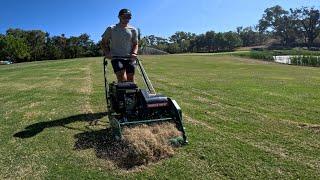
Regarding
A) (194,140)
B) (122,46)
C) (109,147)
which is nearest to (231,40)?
(122,46)

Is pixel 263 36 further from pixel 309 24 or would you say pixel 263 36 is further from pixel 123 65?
pixel 123 65

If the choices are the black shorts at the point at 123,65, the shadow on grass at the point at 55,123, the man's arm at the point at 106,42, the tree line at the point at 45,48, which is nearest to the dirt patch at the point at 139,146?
the shadow on grass at the point at 55,123

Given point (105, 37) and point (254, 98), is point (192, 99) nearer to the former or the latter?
point (254, 98)

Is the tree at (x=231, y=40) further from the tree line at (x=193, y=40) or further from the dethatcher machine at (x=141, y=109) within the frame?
the dethatcher machine at (x=141, y=109)

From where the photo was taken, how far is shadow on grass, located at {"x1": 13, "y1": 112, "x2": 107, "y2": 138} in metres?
8.84

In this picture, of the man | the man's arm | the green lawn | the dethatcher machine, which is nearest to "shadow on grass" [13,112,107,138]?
the green lawn

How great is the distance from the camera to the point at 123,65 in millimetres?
9273

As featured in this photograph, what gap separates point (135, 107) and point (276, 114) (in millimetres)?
3939

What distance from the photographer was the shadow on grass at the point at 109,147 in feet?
22.1

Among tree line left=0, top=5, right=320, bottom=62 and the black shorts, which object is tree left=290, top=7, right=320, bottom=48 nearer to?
tree line left=0, top=5, right=320, bottom=62

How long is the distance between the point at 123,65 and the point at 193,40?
140m

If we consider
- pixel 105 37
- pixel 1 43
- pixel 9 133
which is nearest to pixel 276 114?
pixel 105 37

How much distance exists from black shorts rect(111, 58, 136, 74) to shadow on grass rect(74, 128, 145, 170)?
1.31m

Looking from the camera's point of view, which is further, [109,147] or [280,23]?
[280,23]
